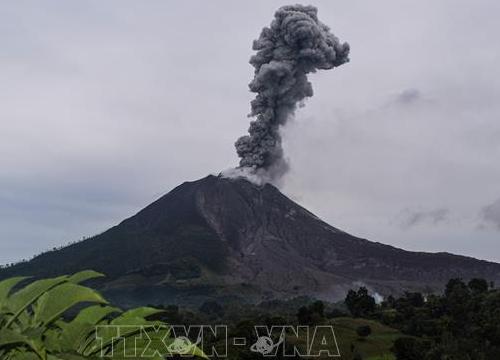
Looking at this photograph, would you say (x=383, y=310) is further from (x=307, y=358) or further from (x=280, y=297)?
(x=280, y=297)

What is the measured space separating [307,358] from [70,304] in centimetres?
6984

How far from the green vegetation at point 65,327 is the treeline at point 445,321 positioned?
66522mm

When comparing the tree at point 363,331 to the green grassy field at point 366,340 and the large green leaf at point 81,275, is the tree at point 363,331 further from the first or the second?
the large green leaf at point 81,275

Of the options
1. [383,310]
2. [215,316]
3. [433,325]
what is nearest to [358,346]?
[433,325]

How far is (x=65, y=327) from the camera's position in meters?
6.95

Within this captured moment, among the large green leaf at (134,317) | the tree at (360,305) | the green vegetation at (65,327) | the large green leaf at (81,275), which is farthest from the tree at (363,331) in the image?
the large green leaf at (81,275)

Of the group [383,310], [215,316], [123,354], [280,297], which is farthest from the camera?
[280,297]

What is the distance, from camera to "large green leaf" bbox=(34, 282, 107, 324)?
20.7 ft

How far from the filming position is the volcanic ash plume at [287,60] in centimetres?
16950

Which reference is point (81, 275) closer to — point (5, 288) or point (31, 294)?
point (31, 294)

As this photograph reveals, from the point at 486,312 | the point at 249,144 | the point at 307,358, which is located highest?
the point at 249,144

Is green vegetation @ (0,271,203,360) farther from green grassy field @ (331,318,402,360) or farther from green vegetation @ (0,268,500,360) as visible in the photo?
green grassy field @ (331,318,402,360)

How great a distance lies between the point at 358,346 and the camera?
277 ft

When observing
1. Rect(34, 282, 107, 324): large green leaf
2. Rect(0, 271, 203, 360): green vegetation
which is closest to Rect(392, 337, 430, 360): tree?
Rect(0, 271, 203, 360): green vegetation
